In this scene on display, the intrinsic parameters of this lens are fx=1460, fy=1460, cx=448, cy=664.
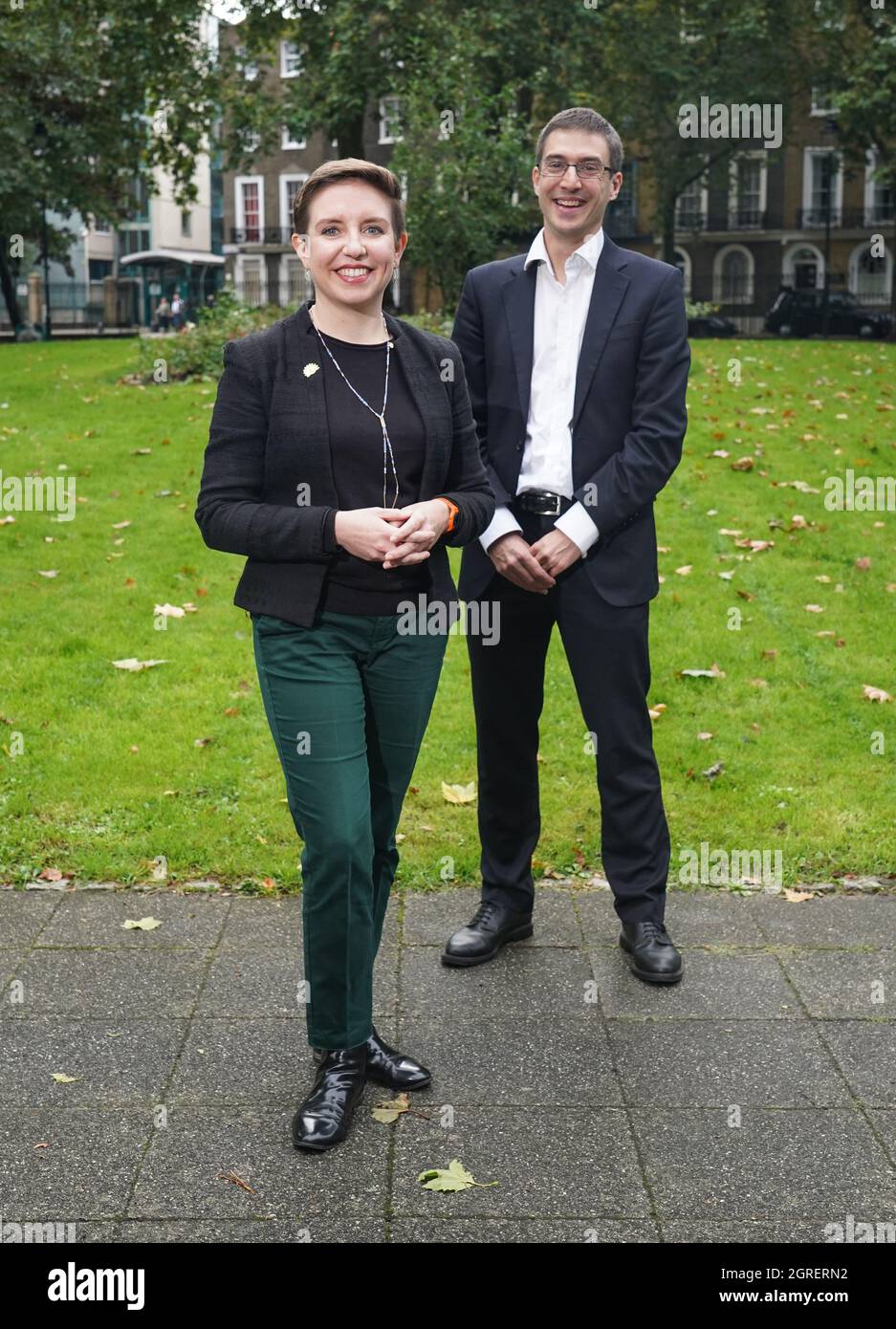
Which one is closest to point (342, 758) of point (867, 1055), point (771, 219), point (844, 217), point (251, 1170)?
point (251, 1170)

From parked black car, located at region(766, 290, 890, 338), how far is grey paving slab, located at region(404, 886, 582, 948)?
34.7 metres

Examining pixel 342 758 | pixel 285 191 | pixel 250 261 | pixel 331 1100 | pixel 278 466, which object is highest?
pixel 285 191

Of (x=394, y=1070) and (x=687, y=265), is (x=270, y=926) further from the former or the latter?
(x=687, y=265)

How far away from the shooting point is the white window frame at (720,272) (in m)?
55.0

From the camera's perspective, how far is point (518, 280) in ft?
14.8

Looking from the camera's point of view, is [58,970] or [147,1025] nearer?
[147,1025]

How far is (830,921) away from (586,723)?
3.78 ft

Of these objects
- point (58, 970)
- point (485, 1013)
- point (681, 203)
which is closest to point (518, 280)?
point (485, 1013)

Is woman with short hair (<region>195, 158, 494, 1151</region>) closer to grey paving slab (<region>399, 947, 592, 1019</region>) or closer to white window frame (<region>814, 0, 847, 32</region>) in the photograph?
grey paving slab (<region>399, 947, 592, 1019</region>)

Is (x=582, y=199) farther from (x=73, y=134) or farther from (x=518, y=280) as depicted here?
(x=73, y=134)

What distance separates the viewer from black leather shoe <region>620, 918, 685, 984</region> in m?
4.47

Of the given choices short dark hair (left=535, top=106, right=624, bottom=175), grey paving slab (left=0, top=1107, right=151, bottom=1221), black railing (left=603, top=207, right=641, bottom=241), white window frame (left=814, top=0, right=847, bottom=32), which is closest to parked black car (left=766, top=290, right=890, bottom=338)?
white window frame (left=814, top=0, right=847, bottom=32)

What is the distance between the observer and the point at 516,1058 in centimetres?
399

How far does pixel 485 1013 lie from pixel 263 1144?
950 mm
